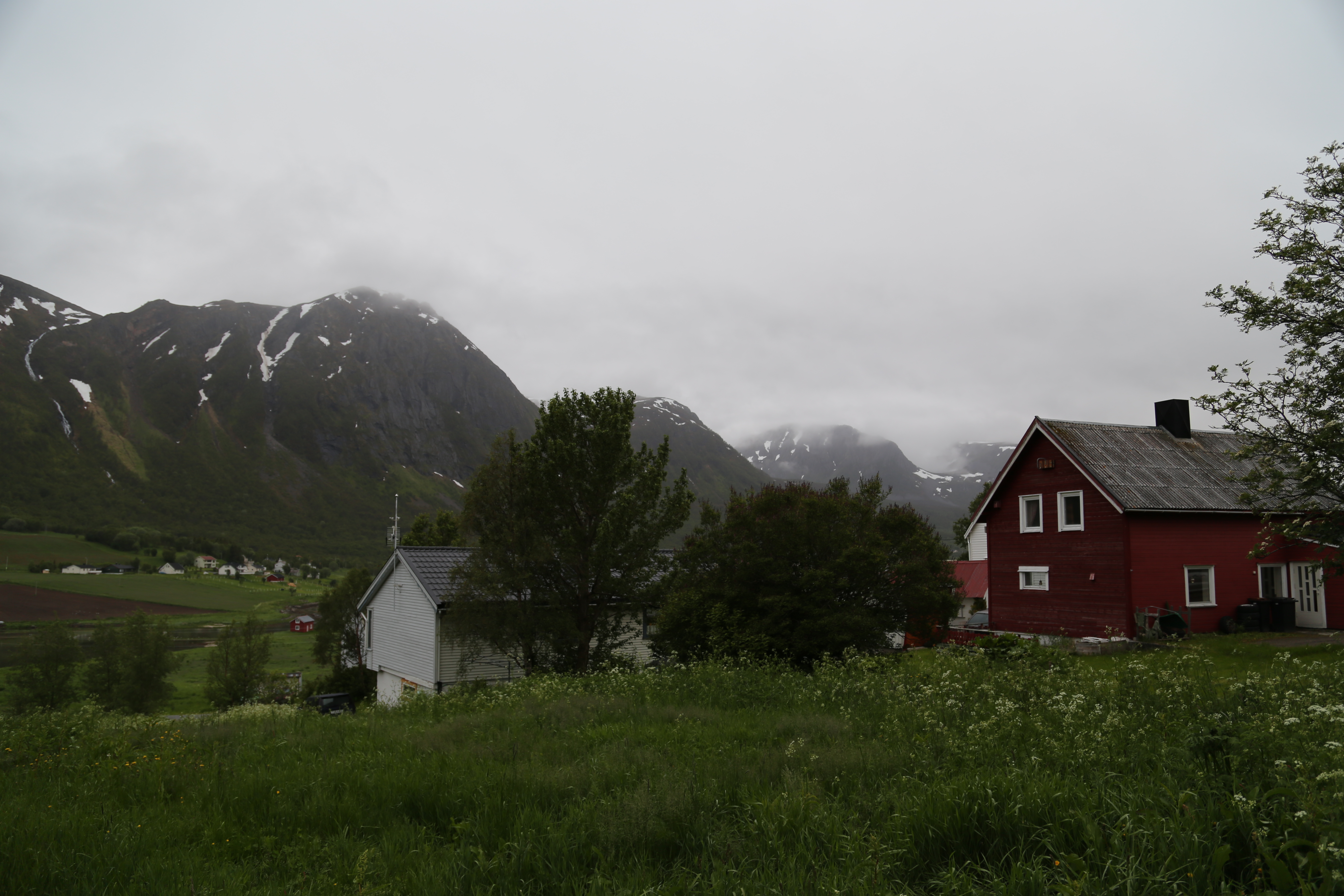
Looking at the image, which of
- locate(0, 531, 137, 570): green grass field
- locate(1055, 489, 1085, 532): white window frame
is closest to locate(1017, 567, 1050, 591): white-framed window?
locate(1055, 489, 1085, 532): white window frame

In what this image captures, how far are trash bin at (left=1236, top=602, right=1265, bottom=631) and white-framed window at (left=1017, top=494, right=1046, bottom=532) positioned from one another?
21.0ft

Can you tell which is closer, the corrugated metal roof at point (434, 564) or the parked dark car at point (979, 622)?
the corrugated metal roof at point (434, 564)

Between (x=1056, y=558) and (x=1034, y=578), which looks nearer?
(x=1056, y=558)

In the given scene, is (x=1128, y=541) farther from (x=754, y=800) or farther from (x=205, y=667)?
(x=205, y=667)

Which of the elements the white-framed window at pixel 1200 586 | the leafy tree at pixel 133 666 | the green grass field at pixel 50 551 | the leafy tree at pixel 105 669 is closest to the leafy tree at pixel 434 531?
the leafy tree at pixel 133 666

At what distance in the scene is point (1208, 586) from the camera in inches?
977

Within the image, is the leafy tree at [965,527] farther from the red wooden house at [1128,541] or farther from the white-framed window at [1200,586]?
the white-framed window at [1200,586]

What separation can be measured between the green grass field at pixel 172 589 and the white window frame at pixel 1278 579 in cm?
12871

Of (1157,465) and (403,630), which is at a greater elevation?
(1157,465)

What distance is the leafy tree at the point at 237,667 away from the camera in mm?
48188

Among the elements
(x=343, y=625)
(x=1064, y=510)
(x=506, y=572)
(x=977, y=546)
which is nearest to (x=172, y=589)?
(x=343, y=625)

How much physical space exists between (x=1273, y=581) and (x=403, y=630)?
33.4 metres

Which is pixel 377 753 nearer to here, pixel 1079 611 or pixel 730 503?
pixel 730 503

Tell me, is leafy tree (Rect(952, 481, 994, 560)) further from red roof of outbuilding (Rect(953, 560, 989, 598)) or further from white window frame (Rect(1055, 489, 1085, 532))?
white window frame (Rect(1055, 489, 1085, 532))
